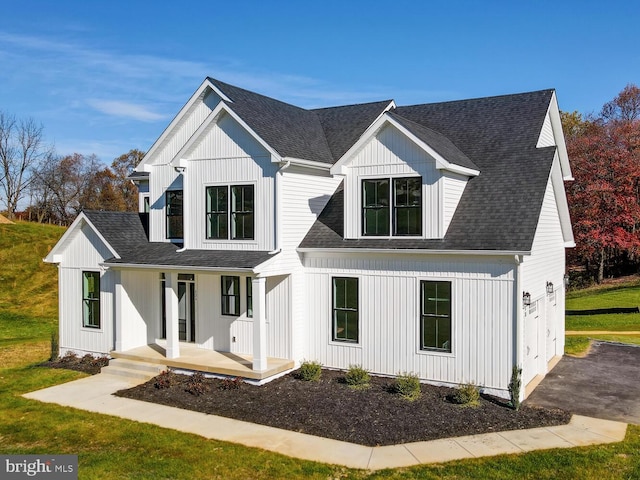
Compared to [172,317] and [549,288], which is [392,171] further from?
[172,317]

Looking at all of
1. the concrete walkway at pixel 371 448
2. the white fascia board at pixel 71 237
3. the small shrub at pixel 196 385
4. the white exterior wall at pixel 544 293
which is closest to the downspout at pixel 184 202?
the white fascia board at pixel 71 237

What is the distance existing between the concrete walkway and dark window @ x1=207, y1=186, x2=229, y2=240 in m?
5.40

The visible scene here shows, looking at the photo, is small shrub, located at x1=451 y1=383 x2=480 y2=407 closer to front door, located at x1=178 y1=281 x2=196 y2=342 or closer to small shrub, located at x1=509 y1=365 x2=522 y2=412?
small shrub, located at x1=509 y1=365 x2=522 y2=412

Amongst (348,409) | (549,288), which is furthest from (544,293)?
(348,409)

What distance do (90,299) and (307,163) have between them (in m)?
8.54

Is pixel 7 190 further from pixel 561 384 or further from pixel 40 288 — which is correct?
pixel 561 384

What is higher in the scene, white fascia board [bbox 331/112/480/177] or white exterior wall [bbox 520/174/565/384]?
white fascia board [bbox 331/112/480/177]

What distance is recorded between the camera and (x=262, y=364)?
47.7 ft

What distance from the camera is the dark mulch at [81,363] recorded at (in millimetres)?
16844

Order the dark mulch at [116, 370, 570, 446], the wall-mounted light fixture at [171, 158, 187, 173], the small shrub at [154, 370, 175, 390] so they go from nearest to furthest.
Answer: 1. the dark mulch at [116, 370, 570, 446]
2. the small shrub at [154, 370, 175, 390]
3. the wall-mounted light fixture at [171, 158, 187, 173]

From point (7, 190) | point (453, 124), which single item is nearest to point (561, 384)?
point (453, 124)

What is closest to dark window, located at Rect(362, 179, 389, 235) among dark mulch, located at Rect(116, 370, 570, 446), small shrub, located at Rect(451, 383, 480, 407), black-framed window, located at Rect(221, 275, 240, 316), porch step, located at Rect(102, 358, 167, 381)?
dark mulch, located at Rect(116, 370, 570, 446)

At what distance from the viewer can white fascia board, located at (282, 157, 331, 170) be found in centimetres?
1517

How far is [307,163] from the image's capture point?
15867 millimetres
